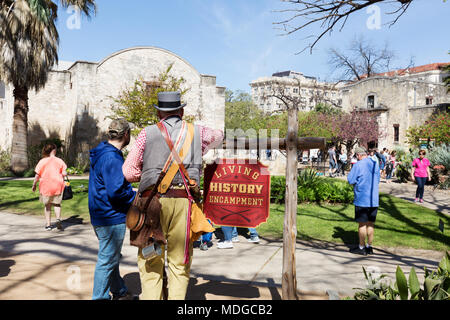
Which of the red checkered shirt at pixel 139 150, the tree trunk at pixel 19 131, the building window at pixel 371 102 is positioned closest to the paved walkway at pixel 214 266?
the red checkered shirt at pixel 139 150

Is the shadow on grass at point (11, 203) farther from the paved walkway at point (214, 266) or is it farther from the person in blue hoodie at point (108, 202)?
the person in blue hoodie at point (108, 202)

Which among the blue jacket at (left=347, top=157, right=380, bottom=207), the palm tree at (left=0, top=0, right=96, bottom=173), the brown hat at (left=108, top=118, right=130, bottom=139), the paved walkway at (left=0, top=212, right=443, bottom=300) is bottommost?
the paved walkway at (left=0, top=212, right=443, bottom=300)

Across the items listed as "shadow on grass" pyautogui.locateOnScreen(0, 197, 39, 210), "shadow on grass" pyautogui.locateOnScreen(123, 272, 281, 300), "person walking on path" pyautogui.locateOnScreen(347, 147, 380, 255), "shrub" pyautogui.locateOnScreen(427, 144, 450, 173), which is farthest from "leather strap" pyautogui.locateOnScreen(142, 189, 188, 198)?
"shrub" pyautogui.locateOnScreen(427, 144, 450, 173)

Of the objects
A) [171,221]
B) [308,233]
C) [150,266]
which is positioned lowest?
[308,233]

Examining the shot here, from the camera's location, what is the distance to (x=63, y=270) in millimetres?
4629

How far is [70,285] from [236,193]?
2.24 metres

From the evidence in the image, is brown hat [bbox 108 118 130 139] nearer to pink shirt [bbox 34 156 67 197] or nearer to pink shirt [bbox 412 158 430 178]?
pink shirt [bbox 34 156 67 197]

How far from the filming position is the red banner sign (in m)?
3.79

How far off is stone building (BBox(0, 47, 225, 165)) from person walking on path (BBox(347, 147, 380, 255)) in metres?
15.5

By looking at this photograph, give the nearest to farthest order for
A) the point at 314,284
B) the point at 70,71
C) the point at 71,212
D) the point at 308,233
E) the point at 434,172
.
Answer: the point at 314,284, the point at 308,233, the point at 71,212, the point at 434,172, the point at 70,71
